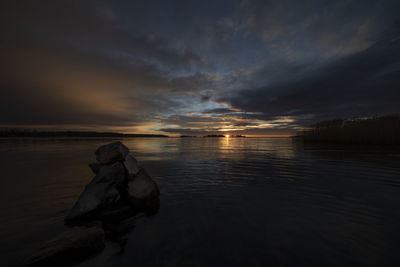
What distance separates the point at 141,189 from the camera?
6.75 meters

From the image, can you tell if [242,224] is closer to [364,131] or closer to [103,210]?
[103,210]

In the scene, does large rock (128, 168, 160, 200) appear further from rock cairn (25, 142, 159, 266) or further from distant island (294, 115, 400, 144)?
distant island (294, 115, 400, 144)

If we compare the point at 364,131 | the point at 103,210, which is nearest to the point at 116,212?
the point at 103,210

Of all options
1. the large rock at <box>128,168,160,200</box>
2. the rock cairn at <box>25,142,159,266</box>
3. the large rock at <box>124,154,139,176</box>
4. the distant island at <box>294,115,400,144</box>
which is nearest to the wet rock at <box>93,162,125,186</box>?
the rock cairn at <box>25,142,159,266</box>

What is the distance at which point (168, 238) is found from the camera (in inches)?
178

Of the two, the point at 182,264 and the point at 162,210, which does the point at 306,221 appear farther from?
the point at 162,210

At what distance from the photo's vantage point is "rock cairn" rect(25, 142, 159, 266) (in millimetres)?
3571

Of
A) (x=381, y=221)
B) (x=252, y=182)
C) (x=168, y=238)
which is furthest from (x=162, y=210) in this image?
(x=381, y=221)

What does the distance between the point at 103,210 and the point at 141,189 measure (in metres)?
1.54

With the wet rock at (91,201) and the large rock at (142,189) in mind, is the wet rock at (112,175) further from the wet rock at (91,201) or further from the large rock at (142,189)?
the large rock at (142,189)

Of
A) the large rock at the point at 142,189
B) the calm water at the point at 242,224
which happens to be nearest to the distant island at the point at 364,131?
the calm water at the point at 242,224

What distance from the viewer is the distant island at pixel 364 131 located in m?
34.8

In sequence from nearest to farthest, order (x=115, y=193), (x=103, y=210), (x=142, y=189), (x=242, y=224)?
1. (x=242, y=224)
2. (x=103, y=210)
3. (x=115, y=193)
4. (x=142, y=189)

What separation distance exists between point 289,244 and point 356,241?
6.55 feet
